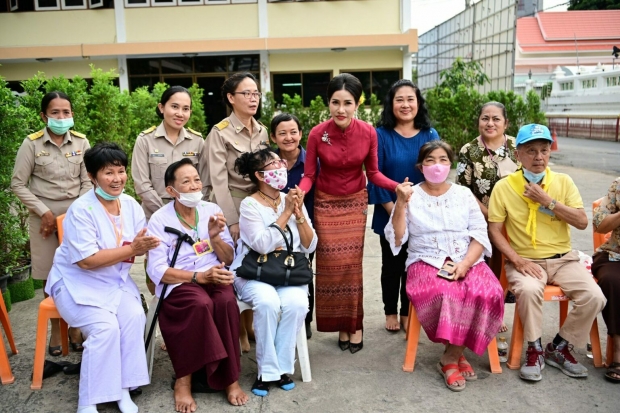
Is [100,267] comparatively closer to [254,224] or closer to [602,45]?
[254,224]

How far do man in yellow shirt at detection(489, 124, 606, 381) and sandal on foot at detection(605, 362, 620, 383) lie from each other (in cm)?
13

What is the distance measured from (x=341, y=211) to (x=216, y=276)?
3.50ft

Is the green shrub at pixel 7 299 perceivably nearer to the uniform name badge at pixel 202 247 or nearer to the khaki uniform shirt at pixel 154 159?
the khaki uniform shirt at pixel 154 159

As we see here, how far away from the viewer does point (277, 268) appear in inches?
138

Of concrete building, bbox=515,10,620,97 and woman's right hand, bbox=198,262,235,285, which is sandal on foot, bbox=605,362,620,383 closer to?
woman's right hand, bbox=198,262,235,285

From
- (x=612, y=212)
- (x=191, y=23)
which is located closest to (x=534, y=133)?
(x=612, y=212)

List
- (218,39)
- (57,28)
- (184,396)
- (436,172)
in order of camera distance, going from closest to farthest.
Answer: (184,396) → (436,172) → (218,39) → (57,28)

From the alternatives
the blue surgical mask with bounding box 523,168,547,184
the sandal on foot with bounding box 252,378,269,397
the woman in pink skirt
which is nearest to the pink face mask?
the woman in pink skirt

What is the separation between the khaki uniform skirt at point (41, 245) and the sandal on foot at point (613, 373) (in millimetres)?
3893

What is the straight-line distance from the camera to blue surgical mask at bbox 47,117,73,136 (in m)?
3.99

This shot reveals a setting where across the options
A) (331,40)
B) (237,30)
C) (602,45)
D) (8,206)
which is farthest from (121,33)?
(602,45)

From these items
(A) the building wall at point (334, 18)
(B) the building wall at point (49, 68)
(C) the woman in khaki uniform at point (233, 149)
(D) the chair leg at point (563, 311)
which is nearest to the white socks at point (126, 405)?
(C) the woman in khaki uniform at point (233, 149)

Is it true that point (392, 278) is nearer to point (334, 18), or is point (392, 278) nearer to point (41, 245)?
point (41, 245)

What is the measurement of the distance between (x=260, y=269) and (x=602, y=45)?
40399mm
